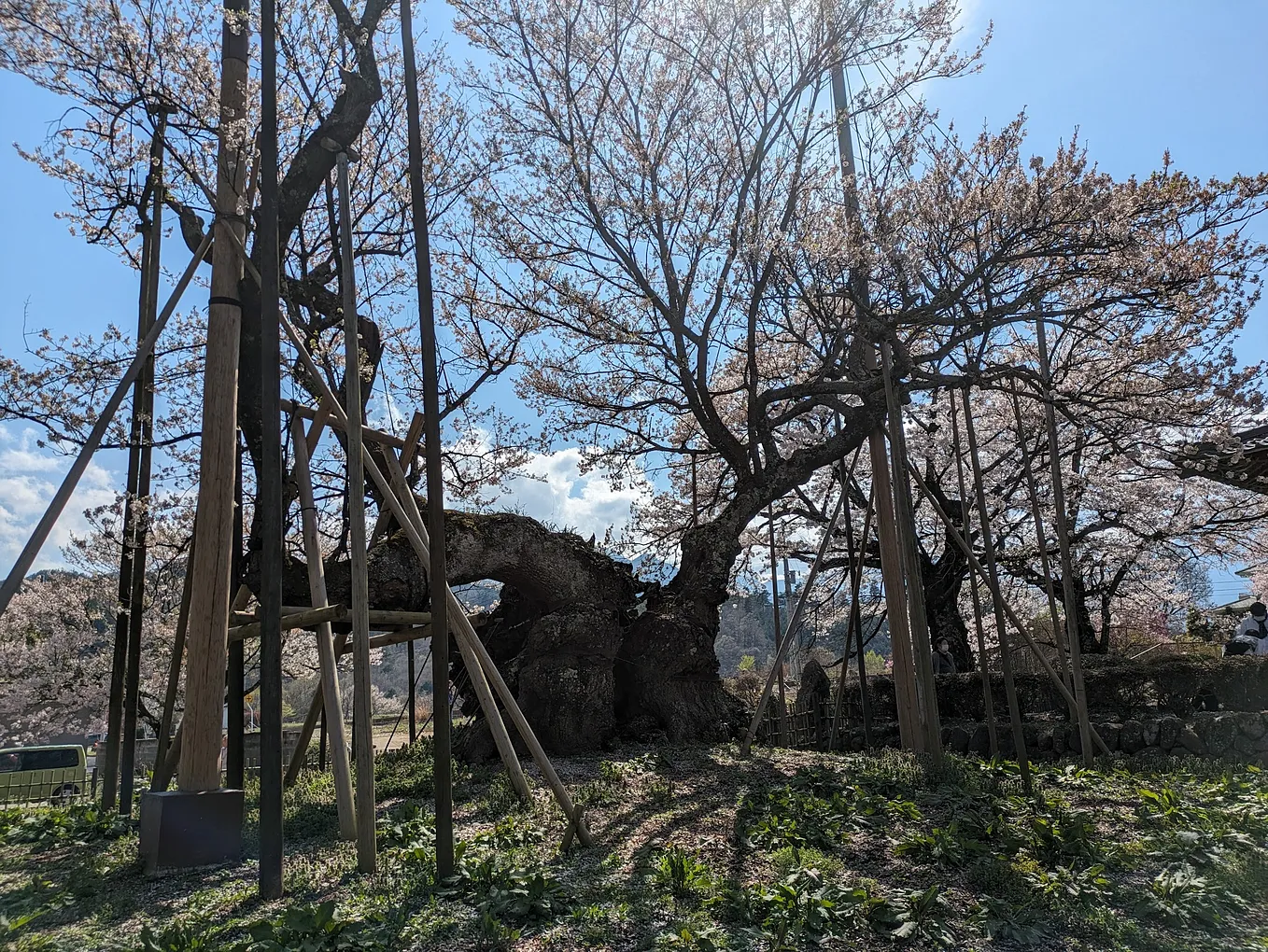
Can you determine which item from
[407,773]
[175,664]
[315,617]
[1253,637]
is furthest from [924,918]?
A: [1253,637]

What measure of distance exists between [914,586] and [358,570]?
435 centimetres

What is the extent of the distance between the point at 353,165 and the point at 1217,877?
10084mm

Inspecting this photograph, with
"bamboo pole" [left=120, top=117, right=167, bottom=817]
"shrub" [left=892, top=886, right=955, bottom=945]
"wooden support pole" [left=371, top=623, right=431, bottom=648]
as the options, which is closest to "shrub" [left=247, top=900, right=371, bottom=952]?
"shrub" [left=892, top=886, right=955, bottom=945]

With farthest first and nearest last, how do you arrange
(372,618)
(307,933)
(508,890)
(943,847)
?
(372,618), (943,847), (508,890), (307,933)

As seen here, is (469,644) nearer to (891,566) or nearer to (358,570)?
(358,570)

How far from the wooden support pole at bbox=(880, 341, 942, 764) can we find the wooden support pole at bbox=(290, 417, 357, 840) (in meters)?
4.35

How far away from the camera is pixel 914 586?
6648mm

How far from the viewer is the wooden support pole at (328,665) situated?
4.31 metres

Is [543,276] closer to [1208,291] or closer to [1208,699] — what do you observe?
[1208,291]

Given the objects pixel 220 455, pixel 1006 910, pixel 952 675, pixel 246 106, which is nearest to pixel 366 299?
pixel 246 106

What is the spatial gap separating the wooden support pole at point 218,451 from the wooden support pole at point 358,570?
77 cm

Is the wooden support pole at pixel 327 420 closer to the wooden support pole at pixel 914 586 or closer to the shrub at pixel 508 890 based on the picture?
the shrub at pixel 508 890

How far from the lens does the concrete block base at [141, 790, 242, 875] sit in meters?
4.24

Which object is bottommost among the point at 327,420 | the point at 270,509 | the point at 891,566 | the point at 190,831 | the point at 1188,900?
the point at 1188,900
